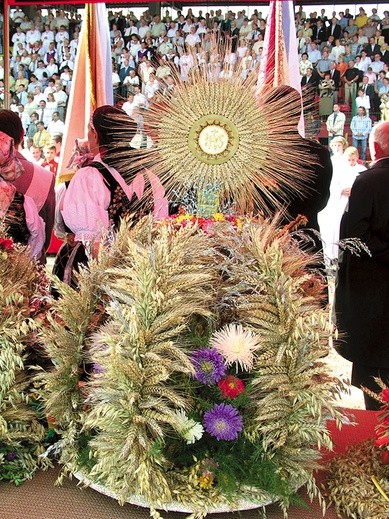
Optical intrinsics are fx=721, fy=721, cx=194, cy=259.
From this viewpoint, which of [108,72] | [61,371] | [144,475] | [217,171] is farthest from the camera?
[108,72]

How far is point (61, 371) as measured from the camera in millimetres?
1049

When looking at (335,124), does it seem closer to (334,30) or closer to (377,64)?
(377,64)

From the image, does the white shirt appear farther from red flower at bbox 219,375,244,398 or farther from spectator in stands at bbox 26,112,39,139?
red flower at bbox 219,375,244,398

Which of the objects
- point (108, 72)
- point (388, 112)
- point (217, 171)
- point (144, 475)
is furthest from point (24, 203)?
point (388, 112)

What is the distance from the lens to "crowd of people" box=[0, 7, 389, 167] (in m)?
10.0

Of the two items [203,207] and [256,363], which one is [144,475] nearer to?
[256,363]

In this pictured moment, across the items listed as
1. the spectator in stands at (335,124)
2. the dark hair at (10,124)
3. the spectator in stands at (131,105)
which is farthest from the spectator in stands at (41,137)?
the spectator in stands at (131,105)

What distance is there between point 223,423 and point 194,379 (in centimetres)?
7

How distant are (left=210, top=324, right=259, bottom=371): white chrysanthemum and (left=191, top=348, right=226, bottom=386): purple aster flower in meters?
0.01

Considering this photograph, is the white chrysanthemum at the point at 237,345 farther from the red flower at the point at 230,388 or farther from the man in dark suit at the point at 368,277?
the man in dark suit at the point at 368,277

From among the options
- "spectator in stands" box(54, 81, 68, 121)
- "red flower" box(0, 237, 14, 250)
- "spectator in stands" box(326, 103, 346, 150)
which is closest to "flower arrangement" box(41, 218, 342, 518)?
"red flower" box(0, 237, 14, 250)

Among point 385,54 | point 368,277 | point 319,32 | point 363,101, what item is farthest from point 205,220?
point 319,32

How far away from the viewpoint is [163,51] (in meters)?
9.70

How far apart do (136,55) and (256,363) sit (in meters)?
12.5
